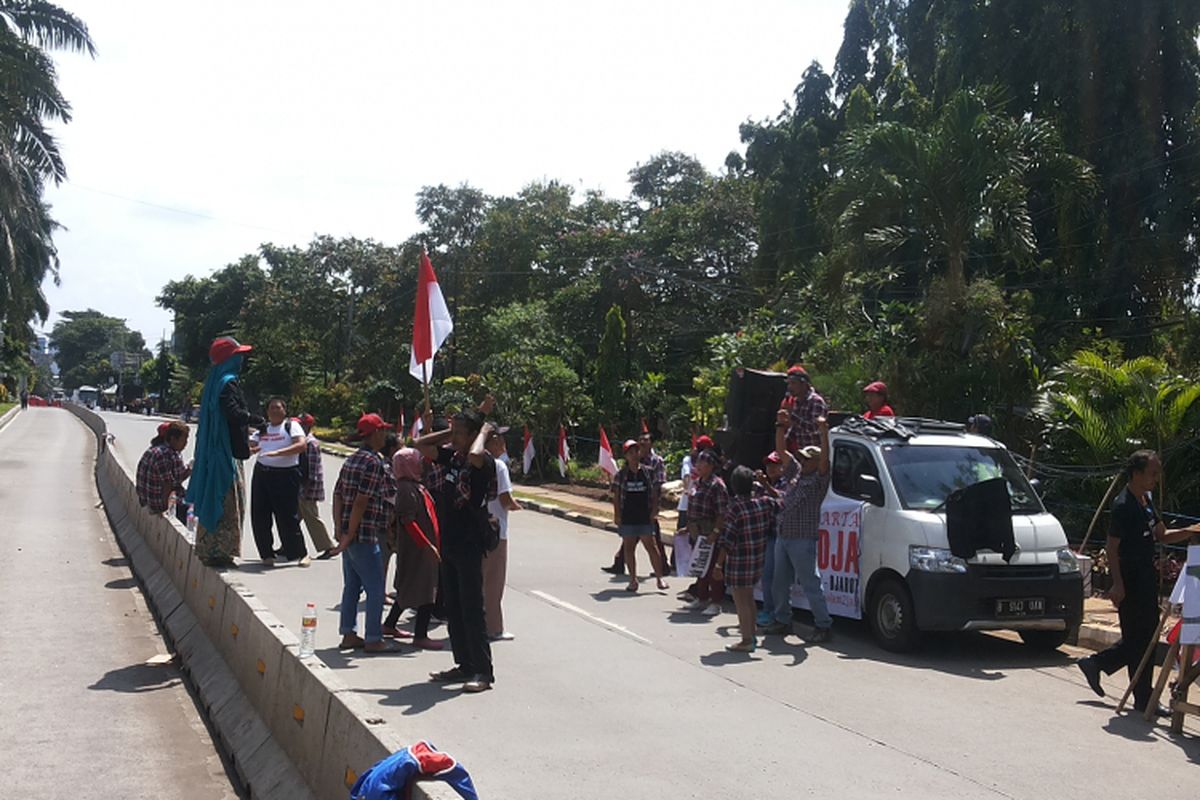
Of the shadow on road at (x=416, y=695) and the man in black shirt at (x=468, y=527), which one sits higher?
the man in black shirt at (x=468, y=527)

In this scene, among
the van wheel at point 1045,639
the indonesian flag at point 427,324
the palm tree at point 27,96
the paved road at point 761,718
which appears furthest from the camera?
the palm tree at point 27,96

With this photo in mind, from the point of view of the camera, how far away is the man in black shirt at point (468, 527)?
784 centimetres

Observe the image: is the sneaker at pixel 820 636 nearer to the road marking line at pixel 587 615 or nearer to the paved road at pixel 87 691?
the road marking line at pixel 587 615

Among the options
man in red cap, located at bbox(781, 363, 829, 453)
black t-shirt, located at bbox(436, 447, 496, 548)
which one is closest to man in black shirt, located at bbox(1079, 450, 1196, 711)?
man in red cap, located at bbox(781, 363, 829, 453)

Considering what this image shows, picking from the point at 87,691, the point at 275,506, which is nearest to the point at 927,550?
the point at 87,691

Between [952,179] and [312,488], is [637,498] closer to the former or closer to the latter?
[312,488]

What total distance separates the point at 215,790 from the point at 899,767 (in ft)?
12.9

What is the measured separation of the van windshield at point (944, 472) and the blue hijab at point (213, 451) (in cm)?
604

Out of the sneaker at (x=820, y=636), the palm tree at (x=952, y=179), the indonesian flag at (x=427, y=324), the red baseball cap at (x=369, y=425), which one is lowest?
the sneaker at (x=820, y=636)

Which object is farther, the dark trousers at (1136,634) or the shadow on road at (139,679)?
the shadow on road at (139,679)

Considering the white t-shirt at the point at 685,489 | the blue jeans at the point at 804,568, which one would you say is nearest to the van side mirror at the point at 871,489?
the blue jeans at the point at 804,568

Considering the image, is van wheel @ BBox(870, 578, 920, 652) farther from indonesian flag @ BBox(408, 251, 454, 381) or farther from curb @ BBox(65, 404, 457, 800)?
curb @ BBox(65, 404, 457, 800)

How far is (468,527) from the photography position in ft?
25.8

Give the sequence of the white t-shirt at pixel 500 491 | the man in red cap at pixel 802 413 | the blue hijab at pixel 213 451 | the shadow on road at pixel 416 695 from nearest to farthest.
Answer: the shadow on road at pixel 416 695 → the white t-shirt at pixel 500 491 → the blue hijab at pixel 213 451 → the man in red cap at pixel 802 413
